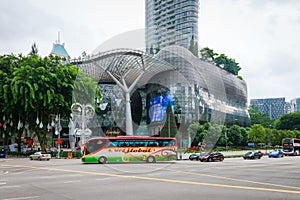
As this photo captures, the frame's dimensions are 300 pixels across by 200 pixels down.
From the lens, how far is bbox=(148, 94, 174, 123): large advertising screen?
85812 mm

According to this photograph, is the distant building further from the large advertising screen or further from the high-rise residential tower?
the large advertising screen

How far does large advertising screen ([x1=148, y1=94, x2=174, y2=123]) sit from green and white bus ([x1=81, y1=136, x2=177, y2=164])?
47240 mm

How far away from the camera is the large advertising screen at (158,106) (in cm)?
8581

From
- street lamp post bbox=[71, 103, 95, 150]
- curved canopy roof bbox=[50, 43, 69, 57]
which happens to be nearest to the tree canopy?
curved canopy roof bbox=[50, 43, 69, 57]

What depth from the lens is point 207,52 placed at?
5197 inches

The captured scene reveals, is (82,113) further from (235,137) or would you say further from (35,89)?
(235,137)

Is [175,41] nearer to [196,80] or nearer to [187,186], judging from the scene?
[196,80]

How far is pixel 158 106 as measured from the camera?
92.0m

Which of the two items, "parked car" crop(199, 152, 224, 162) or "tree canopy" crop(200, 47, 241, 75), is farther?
"tree canopy" crop(200, 47, 241, 75)

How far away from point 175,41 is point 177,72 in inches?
3040

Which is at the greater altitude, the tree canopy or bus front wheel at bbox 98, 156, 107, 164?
the tree canopy

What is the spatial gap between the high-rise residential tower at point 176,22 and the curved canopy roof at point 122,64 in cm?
6589

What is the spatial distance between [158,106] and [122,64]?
18.5 m

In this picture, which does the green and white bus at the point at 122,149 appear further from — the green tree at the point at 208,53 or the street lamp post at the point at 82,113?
the green tree at the point at 208,53
